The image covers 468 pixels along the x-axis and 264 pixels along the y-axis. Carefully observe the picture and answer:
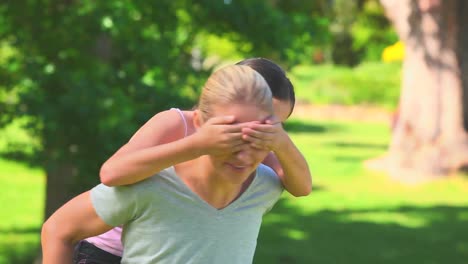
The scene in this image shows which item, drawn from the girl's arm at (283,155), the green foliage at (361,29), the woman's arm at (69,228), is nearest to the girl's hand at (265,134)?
the girl's arm at (283,155)

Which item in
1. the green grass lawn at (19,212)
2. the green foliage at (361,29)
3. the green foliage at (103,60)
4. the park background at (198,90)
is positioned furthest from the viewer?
the green foliage at (361,29)

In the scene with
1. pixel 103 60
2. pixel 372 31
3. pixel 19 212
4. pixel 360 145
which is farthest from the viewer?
pixel 372 31

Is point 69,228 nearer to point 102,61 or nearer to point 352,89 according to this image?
point 102,61

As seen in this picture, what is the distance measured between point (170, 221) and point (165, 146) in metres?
0.25

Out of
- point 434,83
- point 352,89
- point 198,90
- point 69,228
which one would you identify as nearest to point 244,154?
point 69,228

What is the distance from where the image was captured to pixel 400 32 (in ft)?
48.2

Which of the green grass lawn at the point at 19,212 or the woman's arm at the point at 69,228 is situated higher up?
the woman's arm at the point at 69,228

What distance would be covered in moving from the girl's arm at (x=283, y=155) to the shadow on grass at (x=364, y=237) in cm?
577

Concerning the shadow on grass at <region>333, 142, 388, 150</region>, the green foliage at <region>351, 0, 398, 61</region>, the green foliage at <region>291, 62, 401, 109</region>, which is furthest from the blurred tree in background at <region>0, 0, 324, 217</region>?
the green foliage at <region>351, 0, 398, 61</region>

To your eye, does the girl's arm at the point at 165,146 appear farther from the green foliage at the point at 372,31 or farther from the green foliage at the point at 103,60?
the green foliage at the point at 372,31

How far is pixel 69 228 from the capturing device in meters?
2.36

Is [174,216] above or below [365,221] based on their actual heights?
above

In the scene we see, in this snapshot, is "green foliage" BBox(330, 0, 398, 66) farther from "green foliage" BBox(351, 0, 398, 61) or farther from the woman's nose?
the woman's nose

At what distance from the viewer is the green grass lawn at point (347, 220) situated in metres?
8.64
